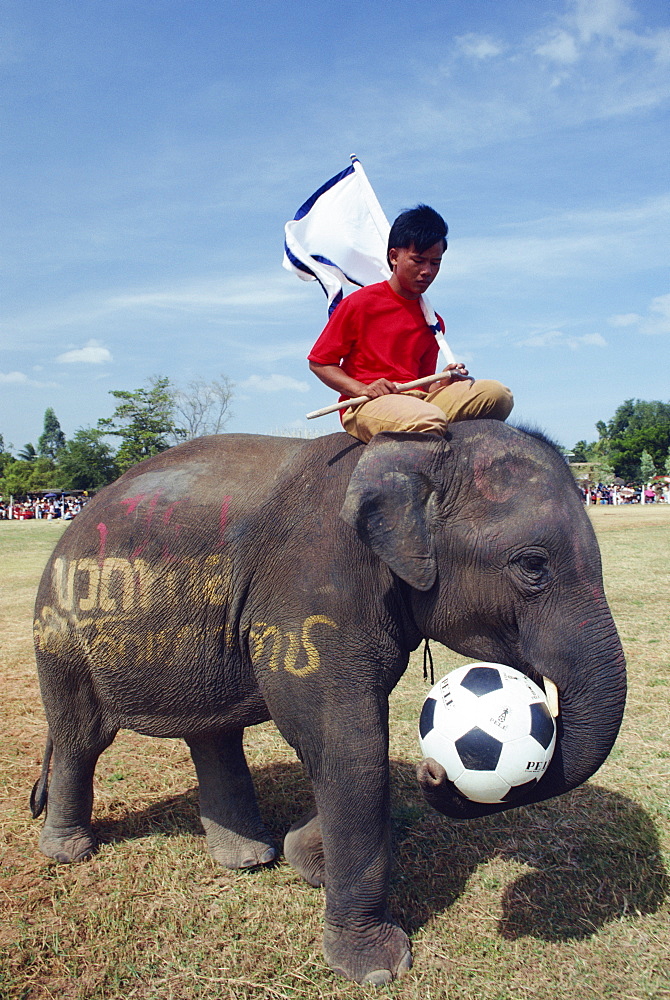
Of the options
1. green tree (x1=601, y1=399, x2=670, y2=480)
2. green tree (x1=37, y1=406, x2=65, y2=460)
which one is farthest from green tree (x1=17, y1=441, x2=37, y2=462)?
green tree (x1=601, y1=399, x2=670, y2=480)

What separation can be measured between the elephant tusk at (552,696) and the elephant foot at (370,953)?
1197 mm

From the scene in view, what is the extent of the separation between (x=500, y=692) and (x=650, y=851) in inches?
68.3

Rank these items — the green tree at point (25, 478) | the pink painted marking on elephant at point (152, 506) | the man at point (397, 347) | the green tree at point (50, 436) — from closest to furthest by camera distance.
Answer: the man at point (397, 347) < the pink painted marking on elephant at point (152, 506) < the green tree at point (25, 478) < the green tree at point (50, 436)

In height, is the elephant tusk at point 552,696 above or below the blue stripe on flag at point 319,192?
below

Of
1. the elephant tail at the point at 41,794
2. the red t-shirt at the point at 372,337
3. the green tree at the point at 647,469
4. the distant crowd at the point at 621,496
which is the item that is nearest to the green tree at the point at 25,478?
the distant crowd at the point at 621,496

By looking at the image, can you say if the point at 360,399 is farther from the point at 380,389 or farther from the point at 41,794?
the point at 41,794

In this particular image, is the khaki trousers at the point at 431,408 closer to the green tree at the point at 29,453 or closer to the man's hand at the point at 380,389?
the man's hand at the point at 380,389

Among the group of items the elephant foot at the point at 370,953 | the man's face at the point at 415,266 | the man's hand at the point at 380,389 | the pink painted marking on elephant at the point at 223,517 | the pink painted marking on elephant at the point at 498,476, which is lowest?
the elephant foot at the point at 370,953

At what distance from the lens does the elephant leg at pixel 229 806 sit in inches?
167

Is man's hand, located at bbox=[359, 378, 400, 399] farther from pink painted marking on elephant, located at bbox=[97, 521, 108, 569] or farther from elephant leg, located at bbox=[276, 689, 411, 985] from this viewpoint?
pink painted marking on elephant, located at bbox=[97, 521, 108, 569]

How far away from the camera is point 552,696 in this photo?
10.5 feet

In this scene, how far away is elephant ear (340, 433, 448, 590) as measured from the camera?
10.4 ft

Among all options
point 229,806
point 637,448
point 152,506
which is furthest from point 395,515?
point 637,448

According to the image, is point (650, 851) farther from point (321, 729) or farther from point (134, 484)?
point (134, 484)
